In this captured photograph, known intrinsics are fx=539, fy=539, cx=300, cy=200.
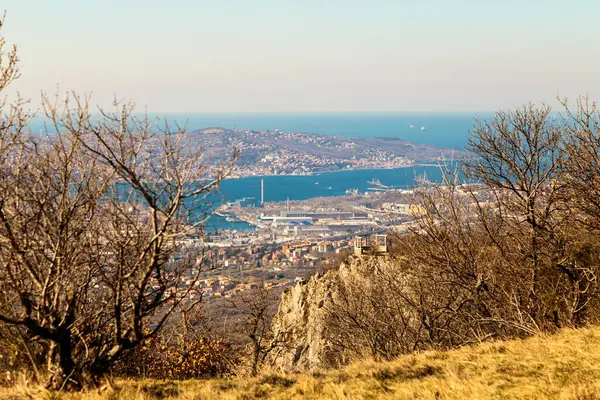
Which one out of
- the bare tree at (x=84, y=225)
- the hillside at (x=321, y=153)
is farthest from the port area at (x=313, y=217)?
the bare tree at (x=84, y=225)

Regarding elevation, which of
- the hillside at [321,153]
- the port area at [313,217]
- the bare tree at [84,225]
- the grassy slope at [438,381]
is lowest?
the port area at [313,217]

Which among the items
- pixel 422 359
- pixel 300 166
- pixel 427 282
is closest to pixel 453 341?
pixel 427 282

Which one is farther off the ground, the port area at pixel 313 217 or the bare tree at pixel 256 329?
the bare tree at pixel 256 329

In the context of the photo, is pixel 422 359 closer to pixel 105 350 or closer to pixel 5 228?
pixel 105 350

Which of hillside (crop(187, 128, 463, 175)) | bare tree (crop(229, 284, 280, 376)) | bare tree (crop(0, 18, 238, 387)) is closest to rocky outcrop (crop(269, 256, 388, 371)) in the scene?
bare tree (crop(229, 284, 280, 376))

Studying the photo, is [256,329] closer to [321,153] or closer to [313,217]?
[313,217]

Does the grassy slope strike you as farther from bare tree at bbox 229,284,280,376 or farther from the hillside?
the hillside

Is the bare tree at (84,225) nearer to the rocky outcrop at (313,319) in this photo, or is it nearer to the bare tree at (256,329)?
the bare tree at (256,329)

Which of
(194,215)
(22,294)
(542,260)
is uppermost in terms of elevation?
(194,215)
